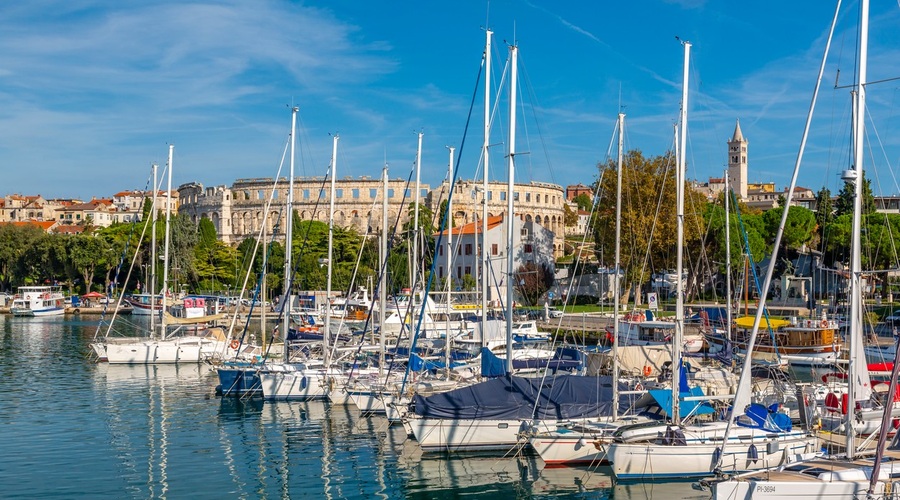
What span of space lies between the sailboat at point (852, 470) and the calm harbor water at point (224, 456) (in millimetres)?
4164

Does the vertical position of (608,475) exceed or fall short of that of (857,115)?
it falls short

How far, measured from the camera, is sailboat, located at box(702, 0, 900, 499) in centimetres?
1656

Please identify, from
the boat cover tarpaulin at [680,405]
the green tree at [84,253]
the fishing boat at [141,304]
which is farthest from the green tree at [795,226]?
the green tree at [84,253]

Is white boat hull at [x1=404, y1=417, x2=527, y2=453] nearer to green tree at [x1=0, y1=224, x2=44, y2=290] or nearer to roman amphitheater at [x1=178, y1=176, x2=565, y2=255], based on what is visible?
green tree at [x1=0, y1=224, x2=44, y2=290]

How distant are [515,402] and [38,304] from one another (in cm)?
7540

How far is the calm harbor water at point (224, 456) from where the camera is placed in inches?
880

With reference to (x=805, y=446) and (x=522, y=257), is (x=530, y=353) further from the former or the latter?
(x=522, y=257)

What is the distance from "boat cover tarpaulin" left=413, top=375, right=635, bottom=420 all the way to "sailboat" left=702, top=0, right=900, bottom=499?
743cm

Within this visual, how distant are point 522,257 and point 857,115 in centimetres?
6923

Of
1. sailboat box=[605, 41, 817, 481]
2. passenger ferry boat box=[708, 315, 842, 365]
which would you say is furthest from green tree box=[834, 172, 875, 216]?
sailboat box=[605, 41, 817, 481]

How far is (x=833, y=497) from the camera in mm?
16562

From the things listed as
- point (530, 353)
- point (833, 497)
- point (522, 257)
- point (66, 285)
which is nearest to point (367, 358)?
point (530, 353)

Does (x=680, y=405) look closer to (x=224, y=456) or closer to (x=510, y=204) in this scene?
(x=510, y=204)

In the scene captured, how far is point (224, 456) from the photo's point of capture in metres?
26.2
